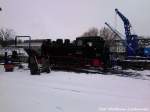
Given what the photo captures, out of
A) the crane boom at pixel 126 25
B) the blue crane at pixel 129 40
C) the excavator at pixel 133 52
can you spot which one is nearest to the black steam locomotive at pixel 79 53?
→ the excavator at pixel 133 52

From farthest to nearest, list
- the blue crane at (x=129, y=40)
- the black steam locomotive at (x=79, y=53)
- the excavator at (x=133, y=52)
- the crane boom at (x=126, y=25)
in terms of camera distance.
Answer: the crane boom at (x=126, y=25) < the blue crane at (x=129, y=40) < the excavator at (x=133, y=52) < the black steam locomotive at (x=79, y=53)

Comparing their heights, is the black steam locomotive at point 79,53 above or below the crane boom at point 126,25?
below

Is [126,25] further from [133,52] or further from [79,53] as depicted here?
[79,53]

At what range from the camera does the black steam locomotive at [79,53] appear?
1773 cm

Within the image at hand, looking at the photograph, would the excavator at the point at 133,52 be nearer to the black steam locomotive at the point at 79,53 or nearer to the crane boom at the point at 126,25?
the crane boom at the point at 126,25

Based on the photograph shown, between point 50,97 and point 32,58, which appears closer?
point 50,97

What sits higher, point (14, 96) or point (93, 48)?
point (93, 48)

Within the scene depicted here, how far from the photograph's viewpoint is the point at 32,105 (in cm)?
624

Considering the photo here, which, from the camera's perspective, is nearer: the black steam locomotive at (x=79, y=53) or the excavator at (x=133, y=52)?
the black steam locomotive at (x=79, y=53)

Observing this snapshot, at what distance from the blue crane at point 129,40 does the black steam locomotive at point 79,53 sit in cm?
657

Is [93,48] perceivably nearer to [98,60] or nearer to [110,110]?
[98,60]

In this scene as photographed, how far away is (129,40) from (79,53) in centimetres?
908

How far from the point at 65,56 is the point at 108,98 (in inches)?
447

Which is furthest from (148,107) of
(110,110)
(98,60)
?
(98,60)
